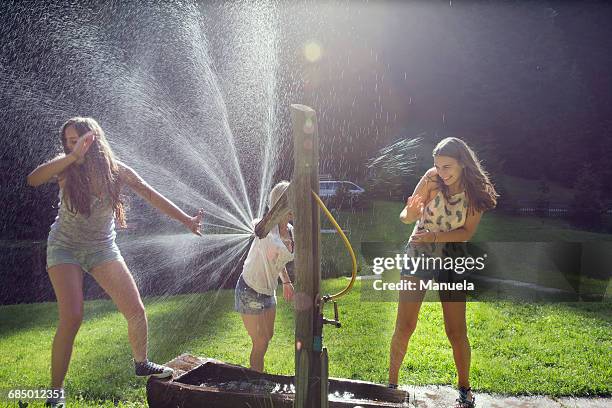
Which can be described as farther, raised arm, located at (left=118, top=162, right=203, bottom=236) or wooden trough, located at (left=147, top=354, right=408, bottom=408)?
raised arm, located at (left=118, top=162, right=203, bottom=236)

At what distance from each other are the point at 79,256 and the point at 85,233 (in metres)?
0.15

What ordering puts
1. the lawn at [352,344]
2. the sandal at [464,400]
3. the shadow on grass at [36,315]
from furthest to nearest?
the shadow on grass at [36,315], the lawn at [352,344], the sandal at [464,400]

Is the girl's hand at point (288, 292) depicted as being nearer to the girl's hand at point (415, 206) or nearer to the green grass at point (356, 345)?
the girl's hand at point (415, 206)

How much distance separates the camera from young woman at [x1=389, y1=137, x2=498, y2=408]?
333cm

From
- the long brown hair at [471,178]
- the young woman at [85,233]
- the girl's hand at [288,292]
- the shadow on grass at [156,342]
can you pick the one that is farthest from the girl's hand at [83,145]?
the long brown hair at [471,178]

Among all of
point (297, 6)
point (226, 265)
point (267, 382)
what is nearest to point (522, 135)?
point (297, 6)

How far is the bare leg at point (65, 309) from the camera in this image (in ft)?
11.0

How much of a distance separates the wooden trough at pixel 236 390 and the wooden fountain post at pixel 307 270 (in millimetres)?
369

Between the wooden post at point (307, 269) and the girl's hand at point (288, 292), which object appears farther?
the girl's hand at point (288, 292)

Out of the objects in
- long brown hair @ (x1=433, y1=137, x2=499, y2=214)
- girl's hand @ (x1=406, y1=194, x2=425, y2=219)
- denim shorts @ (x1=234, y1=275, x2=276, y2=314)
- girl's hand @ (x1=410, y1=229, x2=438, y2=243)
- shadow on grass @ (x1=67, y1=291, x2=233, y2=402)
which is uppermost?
long brown hair @ (x1=433, y1=137, x2=499, y2=214)

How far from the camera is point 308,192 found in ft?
8.89

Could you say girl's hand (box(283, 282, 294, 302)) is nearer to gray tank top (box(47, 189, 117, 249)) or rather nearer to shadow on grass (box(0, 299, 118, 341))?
gray tank top (box(47, 189, 117, 249))

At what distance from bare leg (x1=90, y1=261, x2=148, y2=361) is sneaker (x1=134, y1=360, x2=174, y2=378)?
0.43ft

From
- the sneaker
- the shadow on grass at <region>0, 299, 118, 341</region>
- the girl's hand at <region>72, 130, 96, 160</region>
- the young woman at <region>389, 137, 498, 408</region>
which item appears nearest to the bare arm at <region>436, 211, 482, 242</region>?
the young woman at <region>389, 137, 498, 408</region>
